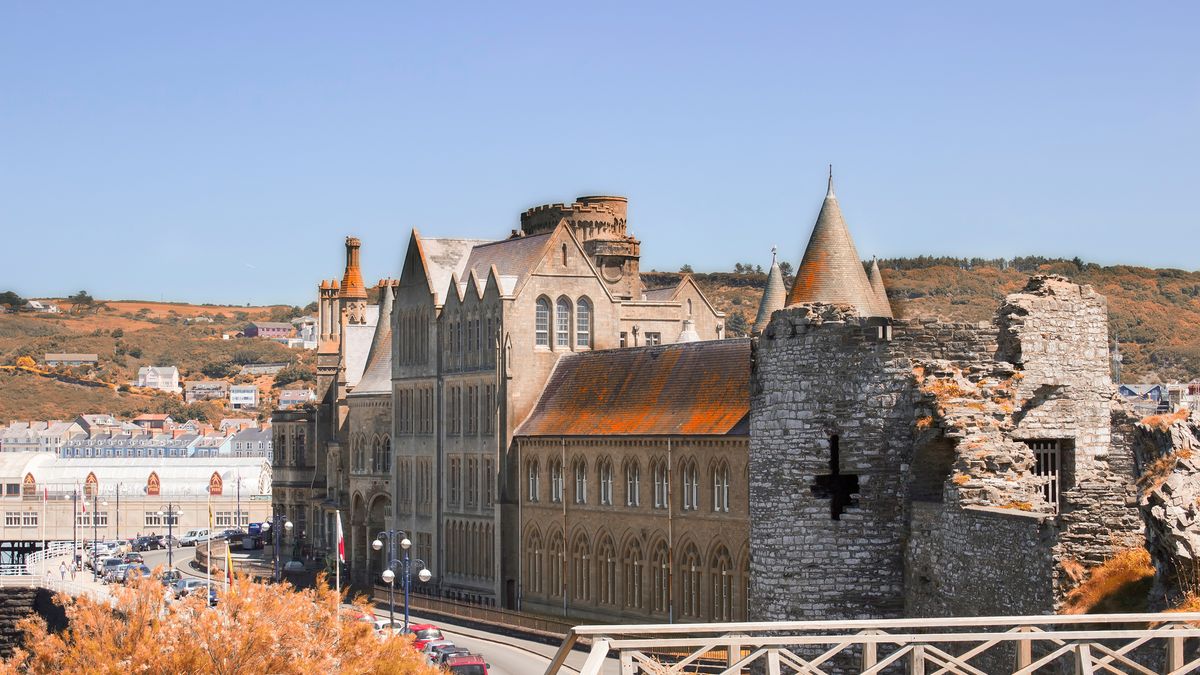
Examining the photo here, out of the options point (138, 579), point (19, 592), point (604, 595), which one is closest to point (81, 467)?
point (19, 592)

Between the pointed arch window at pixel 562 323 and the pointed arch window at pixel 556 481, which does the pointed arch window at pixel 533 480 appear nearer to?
the pointed arch window at pixel 556 481

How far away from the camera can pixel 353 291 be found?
115812 millimetres

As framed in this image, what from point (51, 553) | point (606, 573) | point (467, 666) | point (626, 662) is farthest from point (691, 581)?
point (51, 553)

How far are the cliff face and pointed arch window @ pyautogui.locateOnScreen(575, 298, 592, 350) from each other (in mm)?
56565

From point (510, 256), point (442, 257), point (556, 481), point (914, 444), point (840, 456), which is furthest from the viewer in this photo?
point (442, 257)

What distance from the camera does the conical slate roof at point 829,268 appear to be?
42.4 metres

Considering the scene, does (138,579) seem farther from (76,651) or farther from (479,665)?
(479,665)

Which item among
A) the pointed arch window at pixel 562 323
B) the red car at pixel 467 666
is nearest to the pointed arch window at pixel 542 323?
the pointed arch window at pixel 562 323

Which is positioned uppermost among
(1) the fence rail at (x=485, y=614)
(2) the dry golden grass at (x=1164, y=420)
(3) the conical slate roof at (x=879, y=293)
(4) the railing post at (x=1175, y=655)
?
(3) the conical slate roof at (x=879, y=293)

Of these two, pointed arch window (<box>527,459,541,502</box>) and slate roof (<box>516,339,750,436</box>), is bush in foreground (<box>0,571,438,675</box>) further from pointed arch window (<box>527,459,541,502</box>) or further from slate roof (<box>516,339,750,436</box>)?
pointed arch window (<box>527,459,541,502</box>)

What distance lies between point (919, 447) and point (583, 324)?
175 feet

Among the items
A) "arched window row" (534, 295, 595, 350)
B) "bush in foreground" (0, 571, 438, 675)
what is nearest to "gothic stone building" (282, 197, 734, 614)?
"arched window row" (534, 295, 595, 350)

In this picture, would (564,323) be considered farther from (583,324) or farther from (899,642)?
(899,642)

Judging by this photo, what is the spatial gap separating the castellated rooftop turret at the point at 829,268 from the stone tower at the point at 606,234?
1919 inches
